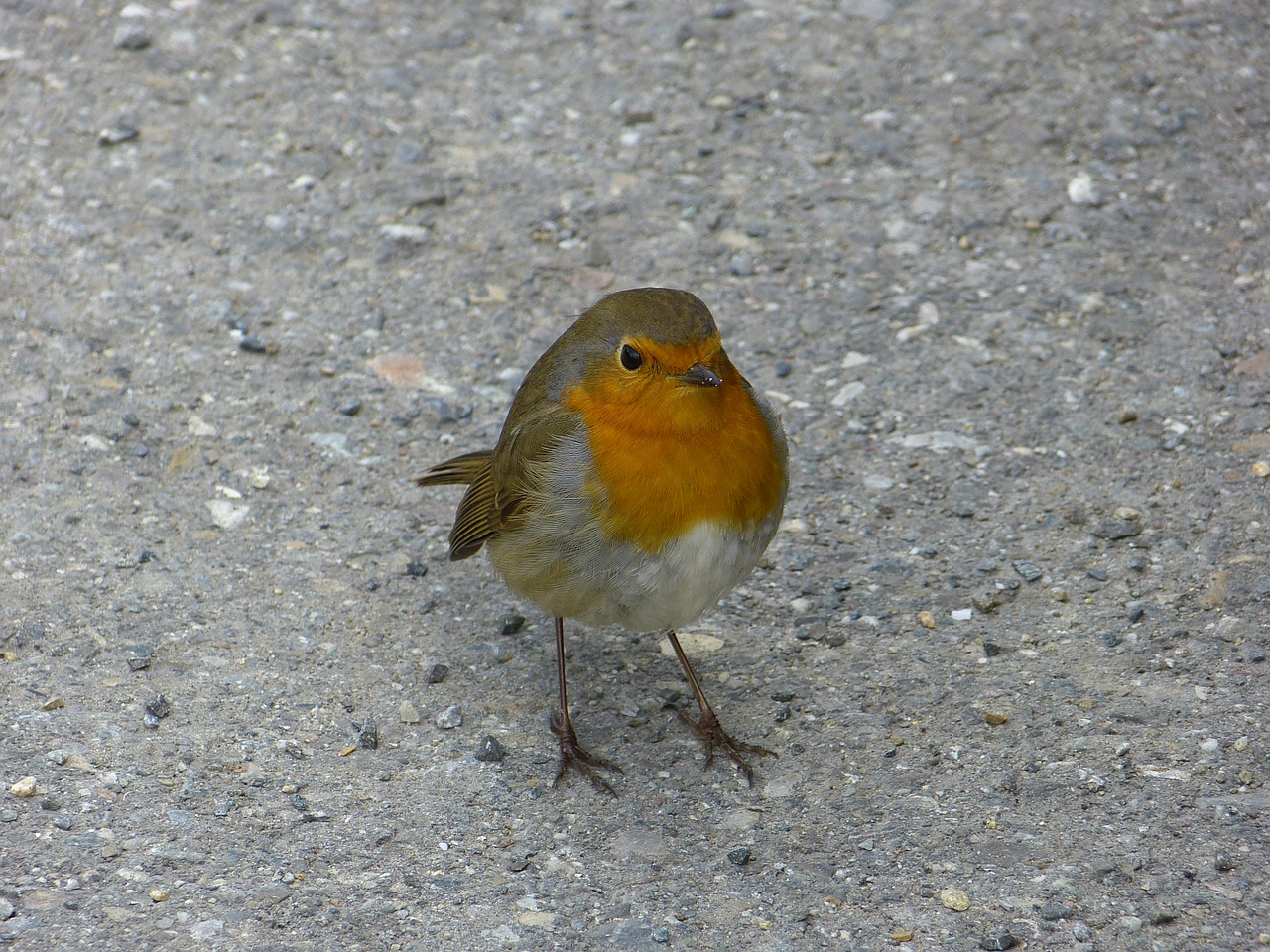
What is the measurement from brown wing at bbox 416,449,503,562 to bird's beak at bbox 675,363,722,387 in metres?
0.74

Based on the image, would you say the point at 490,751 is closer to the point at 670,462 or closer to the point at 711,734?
the point at 711,734

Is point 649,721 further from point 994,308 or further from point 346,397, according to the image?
point 994,308

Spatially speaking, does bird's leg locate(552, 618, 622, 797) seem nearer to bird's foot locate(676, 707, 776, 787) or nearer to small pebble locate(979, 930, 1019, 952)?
bird's foot locate(676, 707, 776, 787)

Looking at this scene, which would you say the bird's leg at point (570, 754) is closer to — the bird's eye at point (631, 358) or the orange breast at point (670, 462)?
the orange breast at point (670, 462)

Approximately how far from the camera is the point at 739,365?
16.0 ft

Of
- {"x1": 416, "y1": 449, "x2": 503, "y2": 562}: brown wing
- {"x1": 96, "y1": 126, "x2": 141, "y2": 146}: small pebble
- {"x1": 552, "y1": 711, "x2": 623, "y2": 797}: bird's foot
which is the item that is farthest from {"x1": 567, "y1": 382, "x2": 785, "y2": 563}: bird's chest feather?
{"x1": 96, "y1": 126, "x2": 141, "y2": 146}: small pebble

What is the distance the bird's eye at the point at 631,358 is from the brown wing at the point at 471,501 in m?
0.63

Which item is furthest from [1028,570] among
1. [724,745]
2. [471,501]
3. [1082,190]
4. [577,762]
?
→ [1082,190]

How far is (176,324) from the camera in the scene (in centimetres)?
485

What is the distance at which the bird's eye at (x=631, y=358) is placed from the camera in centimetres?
323

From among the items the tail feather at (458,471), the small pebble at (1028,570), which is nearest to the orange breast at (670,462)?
the tail feather at (458,471)

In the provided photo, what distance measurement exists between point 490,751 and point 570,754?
20cm

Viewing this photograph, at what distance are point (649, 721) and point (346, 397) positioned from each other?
1.68 metres

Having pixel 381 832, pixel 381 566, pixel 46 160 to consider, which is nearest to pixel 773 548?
pixel 381 566
